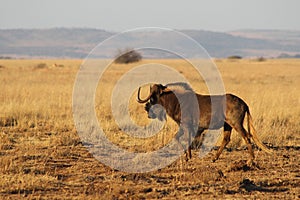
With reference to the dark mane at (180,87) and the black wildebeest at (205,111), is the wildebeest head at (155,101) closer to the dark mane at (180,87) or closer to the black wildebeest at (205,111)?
the black wildebeest at (205,111)

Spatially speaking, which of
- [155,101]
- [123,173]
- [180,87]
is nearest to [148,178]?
[123,173]

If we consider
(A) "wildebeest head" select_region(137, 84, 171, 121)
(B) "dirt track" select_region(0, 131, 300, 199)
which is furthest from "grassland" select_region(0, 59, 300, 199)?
(A) "wildebeest head" select_region(137, 84, 171, 121)

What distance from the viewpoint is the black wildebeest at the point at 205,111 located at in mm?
9094

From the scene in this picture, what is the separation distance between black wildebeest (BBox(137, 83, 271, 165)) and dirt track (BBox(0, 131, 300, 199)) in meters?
0.45

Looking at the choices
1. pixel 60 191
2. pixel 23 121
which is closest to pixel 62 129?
pixel 23 121

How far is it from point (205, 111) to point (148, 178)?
74.3 inches

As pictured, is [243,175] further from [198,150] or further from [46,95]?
[46,95]

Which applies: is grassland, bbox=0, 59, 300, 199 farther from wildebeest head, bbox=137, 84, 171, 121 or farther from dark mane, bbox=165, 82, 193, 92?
dark mane, bbox=165, 82, 193, 92

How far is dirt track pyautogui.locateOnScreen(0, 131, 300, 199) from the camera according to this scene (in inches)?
281

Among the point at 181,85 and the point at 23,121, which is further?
the point at 23,121

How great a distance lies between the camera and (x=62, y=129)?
12891 millimetres

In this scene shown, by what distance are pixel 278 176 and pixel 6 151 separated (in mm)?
5159

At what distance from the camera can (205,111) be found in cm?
930

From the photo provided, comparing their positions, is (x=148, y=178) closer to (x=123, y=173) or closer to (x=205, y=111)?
(x=123, y=173)
